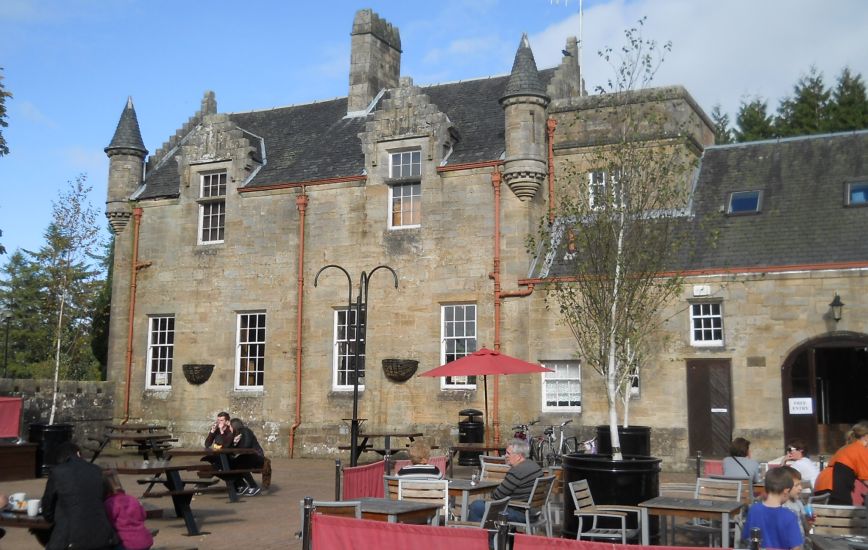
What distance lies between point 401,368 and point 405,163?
5.47m

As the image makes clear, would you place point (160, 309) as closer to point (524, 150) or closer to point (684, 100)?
point (524, 150)

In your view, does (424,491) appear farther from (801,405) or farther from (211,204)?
(211,204)

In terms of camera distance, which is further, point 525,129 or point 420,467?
point 525,129

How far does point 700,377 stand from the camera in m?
20.0

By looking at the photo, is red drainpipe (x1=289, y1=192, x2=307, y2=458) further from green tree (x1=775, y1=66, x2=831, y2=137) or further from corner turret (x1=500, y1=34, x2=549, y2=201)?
green tree (x1=775, y1=66, x2=831, y2=137)

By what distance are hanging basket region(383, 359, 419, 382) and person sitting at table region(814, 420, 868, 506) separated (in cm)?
1355

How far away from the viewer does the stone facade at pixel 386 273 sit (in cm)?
1984

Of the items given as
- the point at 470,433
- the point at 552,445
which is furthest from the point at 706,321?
the point at 470,433

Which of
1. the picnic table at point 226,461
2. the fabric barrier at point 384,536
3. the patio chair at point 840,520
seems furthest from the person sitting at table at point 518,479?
the picnic table at point 226,461

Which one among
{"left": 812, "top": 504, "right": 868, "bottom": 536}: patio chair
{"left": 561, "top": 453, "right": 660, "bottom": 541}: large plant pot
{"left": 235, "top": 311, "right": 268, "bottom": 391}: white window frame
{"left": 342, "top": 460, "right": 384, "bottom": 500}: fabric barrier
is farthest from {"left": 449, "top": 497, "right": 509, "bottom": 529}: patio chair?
{"left": 235, "top": 311, "right": 268, "bottom": 391}: white window frame

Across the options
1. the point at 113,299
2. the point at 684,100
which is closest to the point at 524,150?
the point at 684,100

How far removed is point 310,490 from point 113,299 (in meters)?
13.5

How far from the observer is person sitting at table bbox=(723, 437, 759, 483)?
37.4 feet

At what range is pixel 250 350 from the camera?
25.0 m
